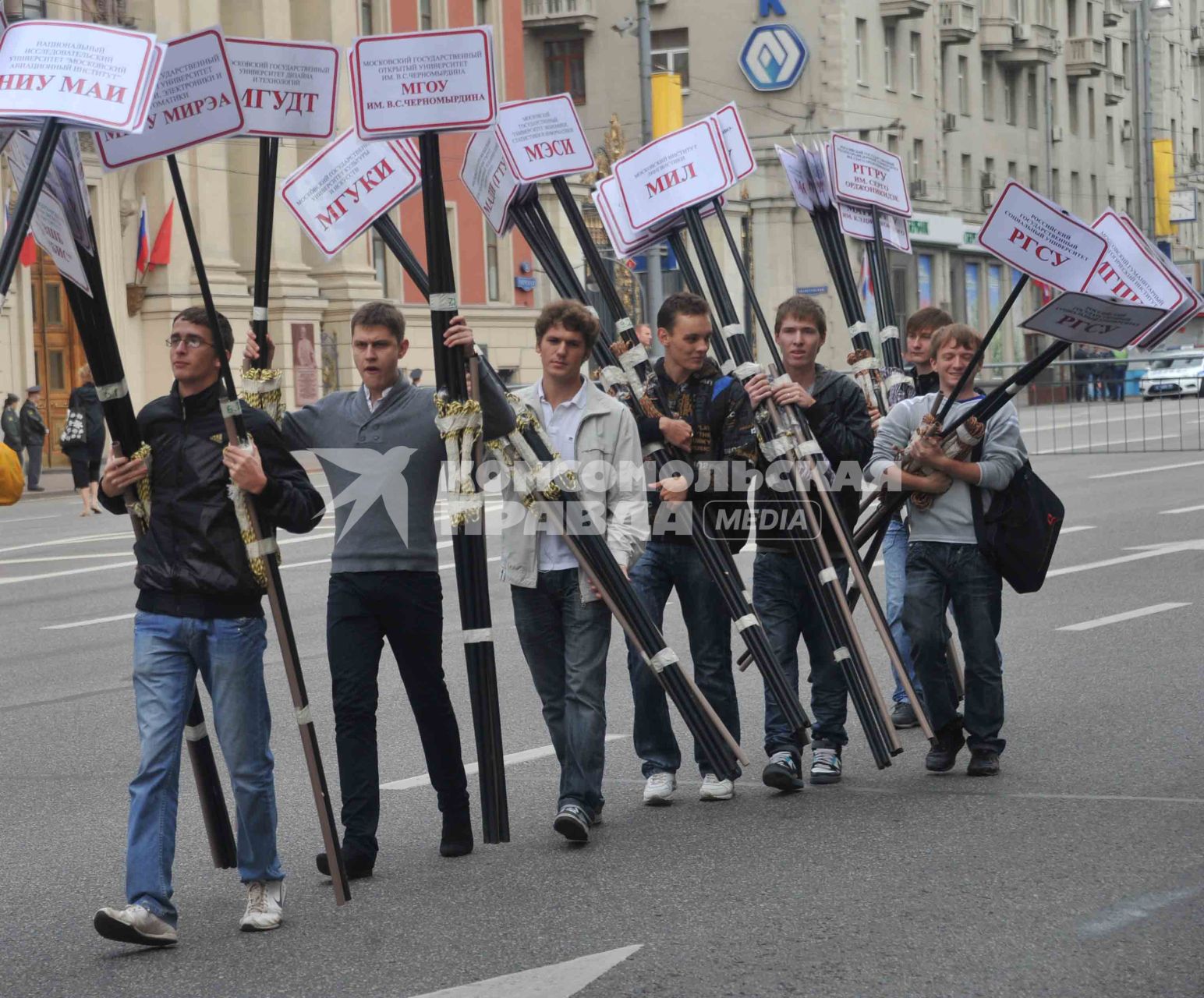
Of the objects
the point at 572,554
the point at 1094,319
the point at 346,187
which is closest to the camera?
the point at 572,554

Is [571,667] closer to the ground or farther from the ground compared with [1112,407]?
farther from the ground

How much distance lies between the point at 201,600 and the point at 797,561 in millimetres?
2750

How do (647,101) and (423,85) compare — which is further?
(647,101)

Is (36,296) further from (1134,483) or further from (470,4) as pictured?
(1134,483)

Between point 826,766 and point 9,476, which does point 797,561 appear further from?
point 9,476

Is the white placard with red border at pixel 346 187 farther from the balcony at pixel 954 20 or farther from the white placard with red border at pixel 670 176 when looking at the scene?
the balcony at pixel 954 20

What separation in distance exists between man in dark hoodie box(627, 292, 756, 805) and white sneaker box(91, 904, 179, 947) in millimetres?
2297

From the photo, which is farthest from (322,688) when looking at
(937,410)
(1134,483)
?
(1134,483)

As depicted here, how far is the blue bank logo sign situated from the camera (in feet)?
186

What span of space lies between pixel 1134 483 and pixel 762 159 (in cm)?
3334

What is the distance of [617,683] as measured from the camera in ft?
34.0

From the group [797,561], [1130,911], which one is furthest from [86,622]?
[1130,911]

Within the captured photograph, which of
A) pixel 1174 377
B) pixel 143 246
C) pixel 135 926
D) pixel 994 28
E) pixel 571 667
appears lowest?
pixel 135 926

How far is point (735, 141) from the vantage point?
27.0 feet
